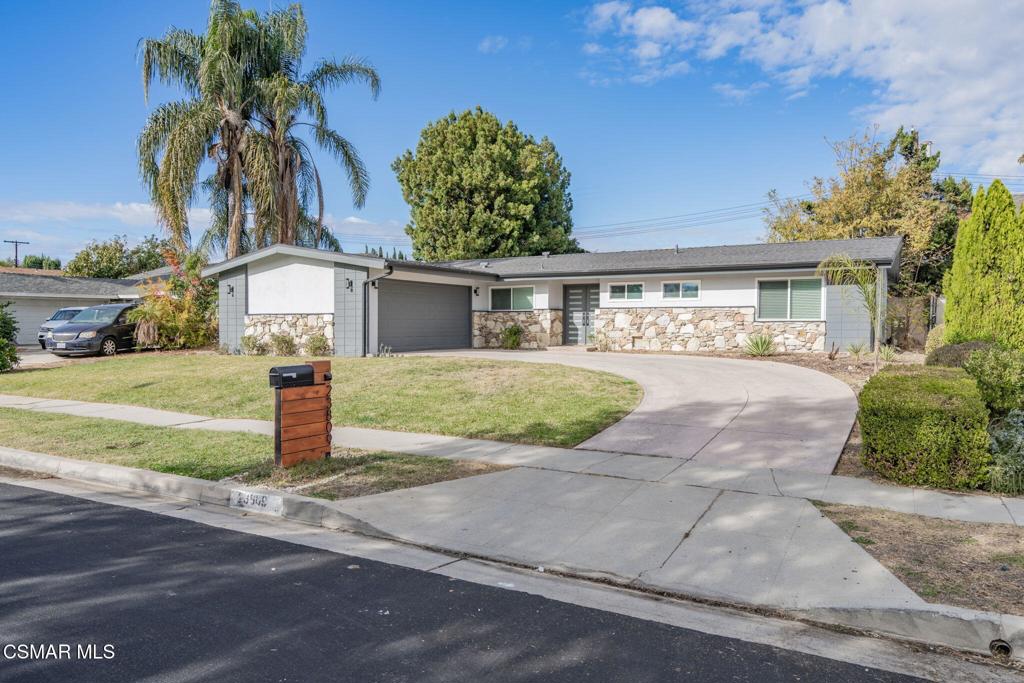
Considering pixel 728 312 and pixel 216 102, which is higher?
pixel 216 102

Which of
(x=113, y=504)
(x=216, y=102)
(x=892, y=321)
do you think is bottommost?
(x=113, y=504)

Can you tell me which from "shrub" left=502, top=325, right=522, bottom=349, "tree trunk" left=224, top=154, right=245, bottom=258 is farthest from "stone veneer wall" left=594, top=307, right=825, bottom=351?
"tree trunk" left=224, top=154, right=245, bottom=258

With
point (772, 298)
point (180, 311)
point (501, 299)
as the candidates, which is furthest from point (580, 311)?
point (180, 311)

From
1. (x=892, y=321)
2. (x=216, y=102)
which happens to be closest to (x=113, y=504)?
(x=892, y=321)

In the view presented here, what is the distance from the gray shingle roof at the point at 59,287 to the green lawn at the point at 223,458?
78.9ft

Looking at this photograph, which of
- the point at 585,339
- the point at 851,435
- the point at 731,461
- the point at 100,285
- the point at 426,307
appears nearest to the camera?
the point at 731,461

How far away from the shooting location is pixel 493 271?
2423 centimetres

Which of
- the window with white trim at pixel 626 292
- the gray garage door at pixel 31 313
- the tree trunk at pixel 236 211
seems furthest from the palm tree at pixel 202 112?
the window with white trim at pixel 626 292

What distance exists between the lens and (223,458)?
7.98 metres

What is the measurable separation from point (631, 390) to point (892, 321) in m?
11.8

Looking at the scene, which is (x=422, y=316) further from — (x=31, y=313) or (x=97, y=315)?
(x=31, y=313)

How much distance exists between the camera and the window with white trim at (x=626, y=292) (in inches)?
861

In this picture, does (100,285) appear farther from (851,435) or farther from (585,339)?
(851,435)

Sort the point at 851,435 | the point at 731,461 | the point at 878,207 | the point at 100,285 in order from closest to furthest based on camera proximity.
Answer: the point at 731,461, the point at 851,435, the point at 878,207, the point at 100,285
